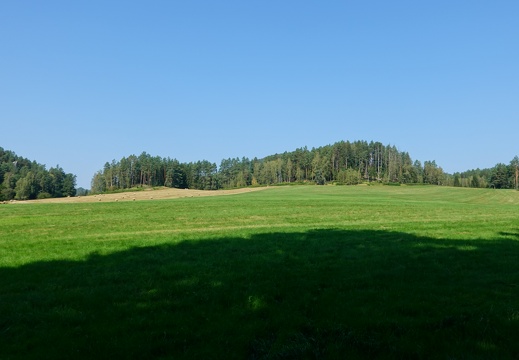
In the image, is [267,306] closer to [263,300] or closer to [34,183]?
[263,300]

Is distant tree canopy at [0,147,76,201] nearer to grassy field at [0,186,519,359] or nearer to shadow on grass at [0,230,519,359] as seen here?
grassy field at [0,186,519,359]

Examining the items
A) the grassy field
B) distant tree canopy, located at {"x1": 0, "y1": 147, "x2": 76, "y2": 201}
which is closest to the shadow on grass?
Answer: the grassy field

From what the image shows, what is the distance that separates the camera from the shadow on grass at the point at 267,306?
258 inches

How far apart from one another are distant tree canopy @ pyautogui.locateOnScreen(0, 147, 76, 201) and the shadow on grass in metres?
142

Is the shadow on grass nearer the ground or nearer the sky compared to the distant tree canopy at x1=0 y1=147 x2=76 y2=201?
nearer the ground

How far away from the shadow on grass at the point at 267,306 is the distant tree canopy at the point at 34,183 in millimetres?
142125

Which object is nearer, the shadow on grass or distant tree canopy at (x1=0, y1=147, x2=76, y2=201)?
the shadow on grass

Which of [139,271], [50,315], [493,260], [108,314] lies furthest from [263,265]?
[493,260]

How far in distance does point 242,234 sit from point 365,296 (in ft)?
41.8

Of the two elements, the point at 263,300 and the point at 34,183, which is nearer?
the point at 263,300

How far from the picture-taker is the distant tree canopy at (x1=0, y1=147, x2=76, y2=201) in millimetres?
145538

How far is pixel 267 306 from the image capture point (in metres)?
8.62

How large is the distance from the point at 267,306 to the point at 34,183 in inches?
6927

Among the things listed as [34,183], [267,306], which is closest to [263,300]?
[267,306]
